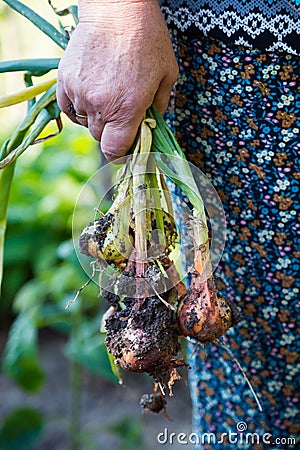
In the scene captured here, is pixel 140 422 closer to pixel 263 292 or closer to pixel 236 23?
pixel 263 292

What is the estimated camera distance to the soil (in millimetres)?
2078

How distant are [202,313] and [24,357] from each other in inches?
49.5

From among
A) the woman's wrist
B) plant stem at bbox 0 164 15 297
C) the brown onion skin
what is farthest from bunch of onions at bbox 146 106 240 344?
plant stem at bbox 0 164 15 297

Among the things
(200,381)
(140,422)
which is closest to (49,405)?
(140,422)

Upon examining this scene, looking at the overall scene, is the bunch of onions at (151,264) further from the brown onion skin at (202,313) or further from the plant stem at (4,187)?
the plant stem at (4,187)

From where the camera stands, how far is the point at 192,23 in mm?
880

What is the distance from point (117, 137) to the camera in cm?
79

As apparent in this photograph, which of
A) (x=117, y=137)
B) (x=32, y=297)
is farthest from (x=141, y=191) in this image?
(x=32, y=297)

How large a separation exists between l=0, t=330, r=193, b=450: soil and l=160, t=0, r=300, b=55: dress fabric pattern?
137 centimetres

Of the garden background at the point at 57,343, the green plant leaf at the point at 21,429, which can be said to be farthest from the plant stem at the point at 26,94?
the green plant leaf at the point at 21,429

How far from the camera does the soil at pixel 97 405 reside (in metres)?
2.08

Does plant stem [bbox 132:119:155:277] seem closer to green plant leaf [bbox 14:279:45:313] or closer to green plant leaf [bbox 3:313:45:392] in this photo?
green plant leaf [bbox 3:313:45:392]

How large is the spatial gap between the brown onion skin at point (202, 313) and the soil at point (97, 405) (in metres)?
1.22

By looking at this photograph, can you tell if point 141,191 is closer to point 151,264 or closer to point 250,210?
point 151,264
